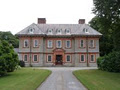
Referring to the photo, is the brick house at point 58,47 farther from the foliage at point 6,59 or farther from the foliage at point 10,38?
the foliage at point 10,38

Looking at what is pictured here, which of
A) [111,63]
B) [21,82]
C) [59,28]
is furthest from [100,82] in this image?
[59,28]

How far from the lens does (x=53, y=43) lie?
51.2 m

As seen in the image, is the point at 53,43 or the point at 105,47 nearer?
the point at 53,43

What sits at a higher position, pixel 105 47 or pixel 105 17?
pixel 105 17

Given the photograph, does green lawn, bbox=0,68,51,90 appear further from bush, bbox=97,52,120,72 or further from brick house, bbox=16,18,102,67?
brick house, bbox=16,18,102,67

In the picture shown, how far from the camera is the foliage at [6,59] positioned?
24.0 m

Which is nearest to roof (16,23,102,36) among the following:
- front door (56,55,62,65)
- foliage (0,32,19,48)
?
front door (56,55,62,65)

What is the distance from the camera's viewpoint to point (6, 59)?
25094 mm

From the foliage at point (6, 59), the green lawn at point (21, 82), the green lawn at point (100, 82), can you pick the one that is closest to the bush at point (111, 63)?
the green lawn at point (100, 82)

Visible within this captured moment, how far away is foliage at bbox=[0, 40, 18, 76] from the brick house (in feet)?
76.3

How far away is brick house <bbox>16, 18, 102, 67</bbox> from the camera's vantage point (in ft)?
164

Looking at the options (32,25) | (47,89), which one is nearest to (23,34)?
(32,25)

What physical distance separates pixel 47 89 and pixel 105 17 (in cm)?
1394

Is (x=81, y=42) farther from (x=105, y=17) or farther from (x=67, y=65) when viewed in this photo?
(x=105, y=17)
